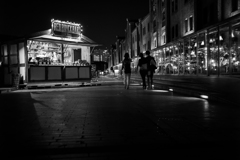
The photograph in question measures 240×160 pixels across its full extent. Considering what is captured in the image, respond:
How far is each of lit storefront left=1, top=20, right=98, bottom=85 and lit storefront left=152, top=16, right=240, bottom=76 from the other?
8.00 meters

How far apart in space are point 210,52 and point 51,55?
13228 millimetres

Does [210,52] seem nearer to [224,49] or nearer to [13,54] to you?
[224,49]

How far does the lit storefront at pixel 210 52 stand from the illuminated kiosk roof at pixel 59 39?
26.1 ft

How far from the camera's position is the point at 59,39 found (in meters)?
20.9

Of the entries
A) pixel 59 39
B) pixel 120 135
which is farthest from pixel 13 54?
pixel 120 135

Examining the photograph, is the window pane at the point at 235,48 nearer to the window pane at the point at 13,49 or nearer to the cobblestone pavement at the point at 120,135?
the cobblestone pavement at the point at 120,135

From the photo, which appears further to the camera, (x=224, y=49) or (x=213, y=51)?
(x=213, y=51)

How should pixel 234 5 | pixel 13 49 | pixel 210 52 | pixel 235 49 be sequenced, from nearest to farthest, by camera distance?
pixel 235 49 < pixel 210 52 < pixel 234 5 < pixel 13 49

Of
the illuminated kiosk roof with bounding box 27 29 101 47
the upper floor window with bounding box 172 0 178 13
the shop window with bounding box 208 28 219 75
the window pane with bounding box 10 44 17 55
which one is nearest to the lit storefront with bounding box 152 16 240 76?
the shop window with bounding box 208 28 219 75

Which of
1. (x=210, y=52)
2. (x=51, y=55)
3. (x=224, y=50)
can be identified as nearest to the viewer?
(x=224, y=50)

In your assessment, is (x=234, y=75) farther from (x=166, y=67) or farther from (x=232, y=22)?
(x=166, y=67)

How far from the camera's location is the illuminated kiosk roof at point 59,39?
18938mm

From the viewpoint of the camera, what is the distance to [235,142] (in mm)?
4219

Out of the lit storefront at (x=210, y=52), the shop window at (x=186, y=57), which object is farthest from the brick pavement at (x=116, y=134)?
the shop window at (x=186, y=57)
